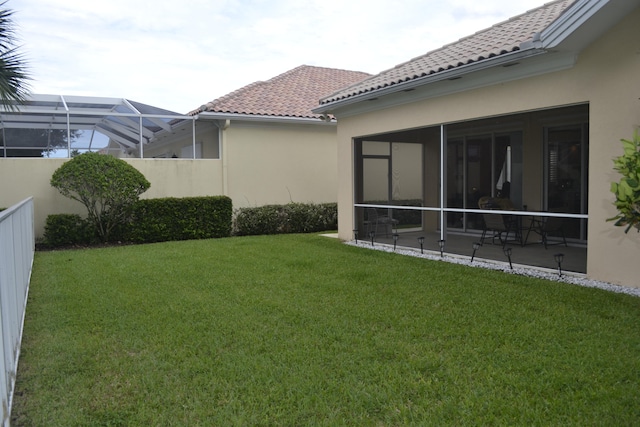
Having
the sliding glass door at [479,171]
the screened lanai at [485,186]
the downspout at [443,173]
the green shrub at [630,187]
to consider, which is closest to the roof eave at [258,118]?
the screened lanai at [485,186]

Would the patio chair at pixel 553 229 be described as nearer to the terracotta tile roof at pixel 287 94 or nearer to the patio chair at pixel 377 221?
the patio chair at pixel 377 221

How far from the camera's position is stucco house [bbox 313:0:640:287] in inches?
270

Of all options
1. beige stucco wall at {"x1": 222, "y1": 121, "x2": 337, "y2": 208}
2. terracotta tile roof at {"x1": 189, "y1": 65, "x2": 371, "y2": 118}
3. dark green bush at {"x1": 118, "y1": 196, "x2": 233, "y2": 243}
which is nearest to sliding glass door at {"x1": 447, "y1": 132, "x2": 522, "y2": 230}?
terracotta tile roof at {"x1": 189, "y1": 65, "x2": 371, "y2": 118}

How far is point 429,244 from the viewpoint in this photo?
1109 cm

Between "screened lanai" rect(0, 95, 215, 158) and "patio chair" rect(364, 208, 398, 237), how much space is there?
5.95 metres

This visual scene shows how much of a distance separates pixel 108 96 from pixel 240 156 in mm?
4178

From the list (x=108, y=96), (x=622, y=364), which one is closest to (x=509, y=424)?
(x=622, y=364)

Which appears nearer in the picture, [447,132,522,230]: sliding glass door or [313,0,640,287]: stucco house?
[313,0,640,287]: stucco house

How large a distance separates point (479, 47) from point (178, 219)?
8844 mm

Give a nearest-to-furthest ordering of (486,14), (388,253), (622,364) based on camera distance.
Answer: (622,364) < (388,253) < (486,14)

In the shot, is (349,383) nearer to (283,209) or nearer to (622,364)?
(622,364)

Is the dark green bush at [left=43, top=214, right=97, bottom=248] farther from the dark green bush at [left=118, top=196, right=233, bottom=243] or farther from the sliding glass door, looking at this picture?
the sliding glass door

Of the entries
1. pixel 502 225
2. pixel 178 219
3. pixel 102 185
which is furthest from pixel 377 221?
pixel 102 185

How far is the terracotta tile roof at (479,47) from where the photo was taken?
8.22 m
